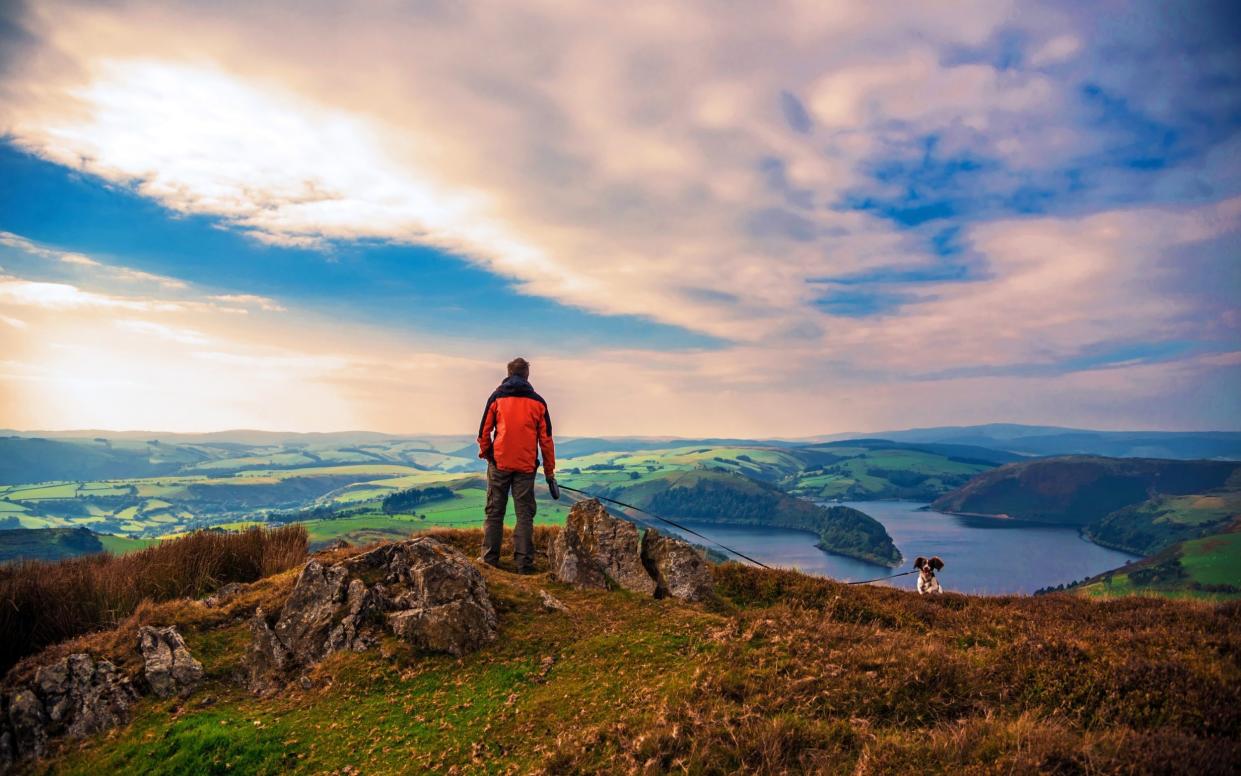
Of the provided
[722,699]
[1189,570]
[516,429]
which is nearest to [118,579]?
[516,429]

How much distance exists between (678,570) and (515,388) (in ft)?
18.2

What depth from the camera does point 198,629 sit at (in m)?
10.7

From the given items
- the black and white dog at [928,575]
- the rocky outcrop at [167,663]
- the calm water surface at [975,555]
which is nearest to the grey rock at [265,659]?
the rocky outcrop at [167,663]

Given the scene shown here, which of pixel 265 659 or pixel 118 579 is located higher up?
pixel 118 579

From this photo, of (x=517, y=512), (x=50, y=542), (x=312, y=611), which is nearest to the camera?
(x=312, y=611)

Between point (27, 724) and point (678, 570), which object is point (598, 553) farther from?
point (27, 724)

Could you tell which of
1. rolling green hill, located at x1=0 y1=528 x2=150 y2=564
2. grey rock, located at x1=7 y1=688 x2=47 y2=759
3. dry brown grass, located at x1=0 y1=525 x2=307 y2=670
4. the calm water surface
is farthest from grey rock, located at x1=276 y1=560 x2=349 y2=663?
the calm water surface

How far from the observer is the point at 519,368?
43.5ft

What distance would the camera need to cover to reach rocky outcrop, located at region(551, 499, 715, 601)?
1216 cm

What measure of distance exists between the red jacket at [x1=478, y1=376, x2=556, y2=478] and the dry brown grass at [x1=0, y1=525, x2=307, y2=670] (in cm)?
707

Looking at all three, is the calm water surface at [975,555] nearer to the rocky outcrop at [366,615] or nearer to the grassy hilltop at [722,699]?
the grassy hilltop at [722,699]

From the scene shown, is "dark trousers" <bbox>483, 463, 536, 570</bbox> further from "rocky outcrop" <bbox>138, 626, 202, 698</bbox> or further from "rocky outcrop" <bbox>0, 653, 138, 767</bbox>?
"rocky outcrop" <bbox>0, 653, 138, 767</bbox>

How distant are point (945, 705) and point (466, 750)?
581 centimetres

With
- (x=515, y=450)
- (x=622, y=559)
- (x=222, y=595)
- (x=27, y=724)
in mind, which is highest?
(x=515, y=450)
